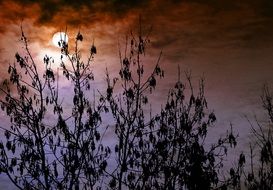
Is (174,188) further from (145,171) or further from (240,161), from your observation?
(240,161)

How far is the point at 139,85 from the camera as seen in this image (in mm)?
11586

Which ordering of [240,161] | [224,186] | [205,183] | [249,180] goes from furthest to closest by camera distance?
[249,180] → [240,161] → [224,186] → [205,183]

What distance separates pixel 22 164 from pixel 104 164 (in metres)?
2.16

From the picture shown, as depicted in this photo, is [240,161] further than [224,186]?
Yes

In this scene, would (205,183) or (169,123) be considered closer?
(205,183)

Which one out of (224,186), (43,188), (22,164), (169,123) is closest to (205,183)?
(224,186)

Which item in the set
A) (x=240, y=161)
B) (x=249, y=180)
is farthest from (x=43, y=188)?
(x=249, y=180)

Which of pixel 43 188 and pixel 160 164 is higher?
pixel 160 164

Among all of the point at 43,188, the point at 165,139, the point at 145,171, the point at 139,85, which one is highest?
the point at 139,85

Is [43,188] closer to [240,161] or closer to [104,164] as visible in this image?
[104,164]

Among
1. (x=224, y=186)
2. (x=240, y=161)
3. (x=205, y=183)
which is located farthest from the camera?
(x=240, y=161)

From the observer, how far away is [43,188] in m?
10.4

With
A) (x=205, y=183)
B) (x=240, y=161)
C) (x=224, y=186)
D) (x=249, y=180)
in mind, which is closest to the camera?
(x=205, y=183)

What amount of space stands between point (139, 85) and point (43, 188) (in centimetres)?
374
